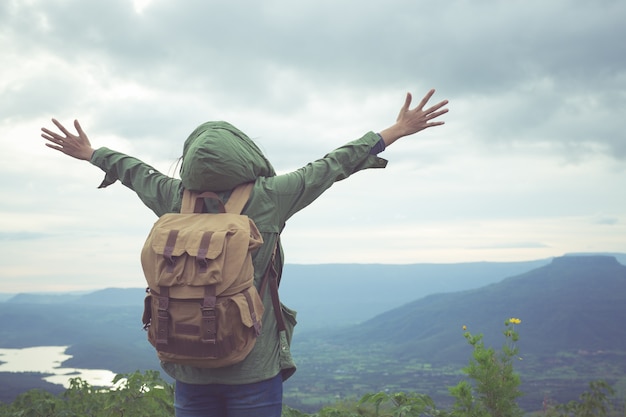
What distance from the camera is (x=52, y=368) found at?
120562mm

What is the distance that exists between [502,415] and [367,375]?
173170 mm

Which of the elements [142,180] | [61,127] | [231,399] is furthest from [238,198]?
[61,127]

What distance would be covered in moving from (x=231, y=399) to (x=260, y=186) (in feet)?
4.44

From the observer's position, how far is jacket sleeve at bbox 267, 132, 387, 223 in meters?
3.50

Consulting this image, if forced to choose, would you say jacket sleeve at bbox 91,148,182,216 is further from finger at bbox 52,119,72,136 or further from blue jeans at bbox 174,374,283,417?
blue jeans at bbox 174,374,283,417

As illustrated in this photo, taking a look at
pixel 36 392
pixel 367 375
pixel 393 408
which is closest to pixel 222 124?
pixel 393 408

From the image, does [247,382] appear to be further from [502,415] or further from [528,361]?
[528,361]

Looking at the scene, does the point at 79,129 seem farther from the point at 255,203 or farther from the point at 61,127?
the point at 255,203

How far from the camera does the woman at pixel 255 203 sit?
3289 mm

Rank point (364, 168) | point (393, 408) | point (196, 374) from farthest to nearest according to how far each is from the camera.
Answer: point (393, 408), point (364, 168), point (196, 374)

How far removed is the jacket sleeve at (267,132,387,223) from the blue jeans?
109 cm

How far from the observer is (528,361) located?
178 metres

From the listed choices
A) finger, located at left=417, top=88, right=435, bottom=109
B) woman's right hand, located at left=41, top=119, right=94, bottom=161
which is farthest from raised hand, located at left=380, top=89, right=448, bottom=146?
woman's right hand, located at left=41, top=119, right=94, bottom=161

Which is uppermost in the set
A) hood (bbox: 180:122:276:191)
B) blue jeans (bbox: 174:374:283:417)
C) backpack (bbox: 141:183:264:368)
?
hood (bbox: 180:122:276:191)
